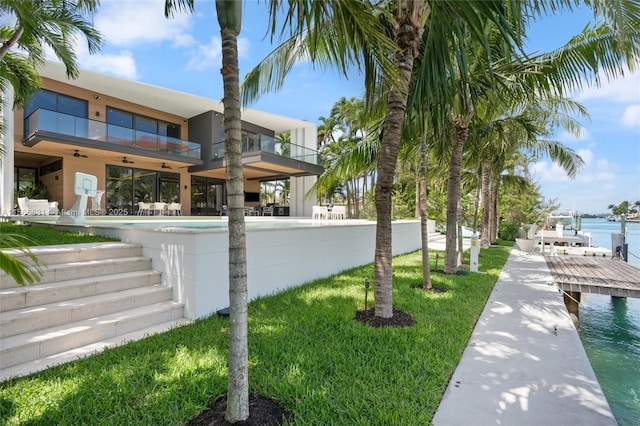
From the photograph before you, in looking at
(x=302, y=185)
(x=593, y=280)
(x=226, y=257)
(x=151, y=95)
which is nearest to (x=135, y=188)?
(x=151, y=95)

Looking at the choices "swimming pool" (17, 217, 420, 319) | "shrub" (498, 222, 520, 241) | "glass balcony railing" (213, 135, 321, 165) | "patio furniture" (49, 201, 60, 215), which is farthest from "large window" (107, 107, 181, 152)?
"shrub" (498, 222, 520, 241)

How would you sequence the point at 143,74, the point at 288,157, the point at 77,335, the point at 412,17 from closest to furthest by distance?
the point at 77,335 < the point at 412,17 < the point at 143,74 < the point at 288,157

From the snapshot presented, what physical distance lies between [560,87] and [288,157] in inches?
560

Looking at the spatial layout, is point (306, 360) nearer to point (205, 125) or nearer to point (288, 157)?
point (288, 157)

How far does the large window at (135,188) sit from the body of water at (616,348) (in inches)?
747

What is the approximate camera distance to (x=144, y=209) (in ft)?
55.0

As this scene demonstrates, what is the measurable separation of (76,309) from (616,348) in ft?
28.7

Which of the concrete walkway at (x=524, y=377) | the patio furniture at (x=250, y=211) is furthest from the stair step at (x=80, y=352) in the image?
the patio furniture at (x=250, y=211)

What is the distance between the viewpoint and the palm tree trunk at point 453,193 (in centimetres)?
794

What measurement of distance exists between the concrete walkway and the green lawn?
0.59 ft

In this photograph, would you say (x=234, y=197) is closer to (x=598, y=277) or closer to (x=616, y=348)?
(x=616, y=348)

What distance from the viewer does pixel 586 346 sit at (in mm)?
5895

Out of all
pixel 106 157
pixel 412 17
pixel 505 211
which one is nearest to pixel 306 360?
pixel 412 17

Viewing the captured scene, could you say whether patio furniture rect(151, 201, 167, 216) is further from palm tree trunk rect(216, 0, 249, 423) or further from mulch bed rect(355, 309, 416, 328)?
palm tree trunk rect(216, 0, 249, 423)
